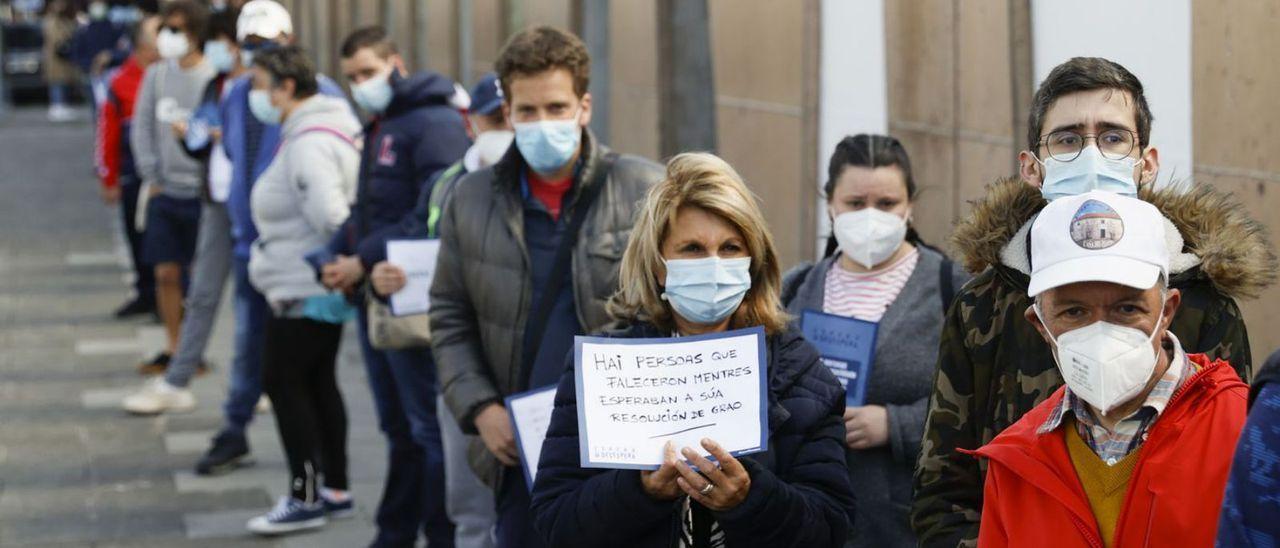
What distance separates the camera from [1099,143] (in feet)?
11.4

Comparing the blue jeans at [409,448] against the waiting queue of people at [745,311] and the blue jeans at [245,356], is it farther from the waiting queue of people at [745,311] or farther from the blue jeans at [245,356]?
the blue jeans at [245,356]

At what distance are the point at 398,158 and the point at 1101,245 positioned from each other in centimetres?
464

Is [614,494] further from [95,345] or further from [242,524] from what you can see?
[95,345]

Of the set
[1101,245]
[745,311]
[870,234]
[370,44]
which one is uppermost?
[370,44]

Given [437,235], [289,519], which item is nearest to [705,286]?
[437,235]

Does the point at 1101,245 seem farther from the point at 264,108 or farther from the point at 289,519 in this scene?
the point at 264,108

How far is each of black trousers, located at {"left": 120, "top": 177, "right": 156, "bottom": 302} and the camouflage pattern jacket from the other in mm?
11728

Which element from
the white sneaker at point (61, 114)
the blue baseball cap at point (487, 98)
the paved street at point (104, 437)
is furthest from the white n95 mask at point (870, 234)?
the white sneaker at point (61, 114)

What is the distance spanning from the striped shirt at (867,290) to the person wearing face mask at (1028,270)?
3.63 feet

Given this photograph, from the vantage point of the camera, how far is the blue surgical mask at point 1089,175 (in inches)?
135

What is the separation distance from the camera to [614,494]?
3633 millimetres

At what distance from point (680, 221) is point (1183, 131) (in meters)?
1.98

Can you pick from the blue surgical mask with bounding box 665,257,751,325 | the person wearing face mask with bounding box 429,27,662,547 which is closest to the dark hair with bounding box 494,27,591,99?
the person wearing face mask with bounding box 429,27,662,547

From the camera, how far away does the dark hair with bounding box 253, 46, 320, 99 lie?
25.9 feet
